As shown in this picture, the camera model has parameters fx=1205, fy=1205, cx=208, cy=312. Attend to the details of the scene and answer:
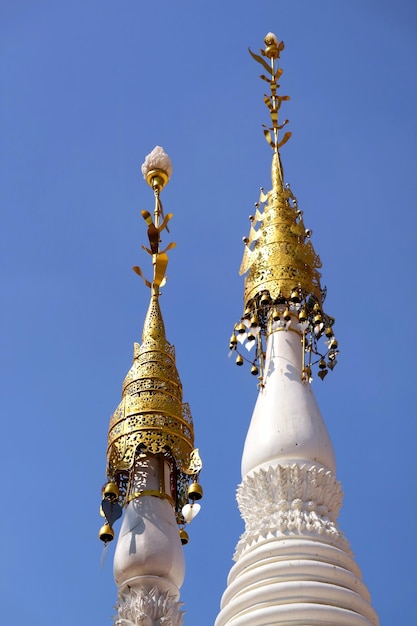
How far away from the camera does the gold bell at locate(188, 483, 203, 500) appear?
545 inches

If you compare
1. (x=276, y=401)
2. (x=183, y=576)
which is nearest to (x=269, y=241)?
(x=276, y=401)

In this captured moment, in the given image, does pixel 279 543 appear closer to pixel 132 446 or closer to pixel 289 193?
pixel 132 446

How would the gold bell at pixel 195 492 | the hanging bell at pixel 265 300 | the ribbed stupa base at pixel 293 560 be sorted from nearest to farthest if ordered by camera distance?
the ribbed stupa base at pixel 293 560 < the hanging bell at pixel 265 300 < the gold bell at pixel 195 492

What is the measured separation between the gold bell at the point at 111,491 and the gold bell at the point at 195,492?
2.76ft

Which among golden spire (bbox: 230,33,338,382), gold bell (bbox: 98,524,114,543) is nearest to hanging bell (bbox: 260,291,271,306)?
golden spire (bbox: 230,33,338,382)

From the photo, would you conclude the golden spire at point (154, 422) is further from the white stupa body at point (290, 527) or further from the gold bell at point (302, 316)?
the gold bell at point (302, 316)

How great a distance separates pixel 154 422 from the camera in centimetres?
1428

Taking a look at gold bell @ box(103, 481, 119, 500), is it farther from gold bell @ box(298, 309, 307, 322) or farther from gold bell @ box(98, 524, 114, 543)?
gold bell @ box(298, 309, 307, 322)

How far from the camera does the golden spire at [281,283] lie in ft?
44.3

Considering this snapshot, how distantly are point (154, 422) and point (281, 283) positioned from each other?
7.39 ft

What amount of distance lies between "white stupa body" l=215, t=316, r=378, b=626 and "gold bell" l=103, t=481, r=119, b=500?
193 cm

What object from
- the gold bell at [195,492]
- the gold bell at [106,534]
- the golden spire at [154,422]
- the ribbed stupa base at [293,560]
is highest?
the golden spire at [154,422]

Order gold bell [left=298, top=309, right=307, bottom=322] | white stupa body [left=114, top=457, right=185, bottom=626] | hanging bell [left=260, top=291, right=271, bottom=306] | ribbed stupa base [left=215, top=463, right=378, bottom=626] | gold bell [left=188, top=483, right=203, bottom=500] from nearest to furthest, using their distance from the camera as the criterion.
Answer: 1. ribbed stupa base [left=215, top=463, right=378, bottom=626]
2. white stupa body [left=114, top=457, right=185, bottom=626]
3. gold bell [left=298, top=309, right=307, bottom=322]
4. hanging bell [left=260, top=291, right=271, bottom=306]
5. gold bell [left=188, top=483, right=203, bottom=500]

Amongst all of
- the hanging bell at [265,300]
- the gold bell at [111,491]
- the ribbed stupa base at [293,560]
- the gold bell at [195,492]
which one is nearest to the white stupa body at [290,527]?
the ribbed stupa base at [293,560]
